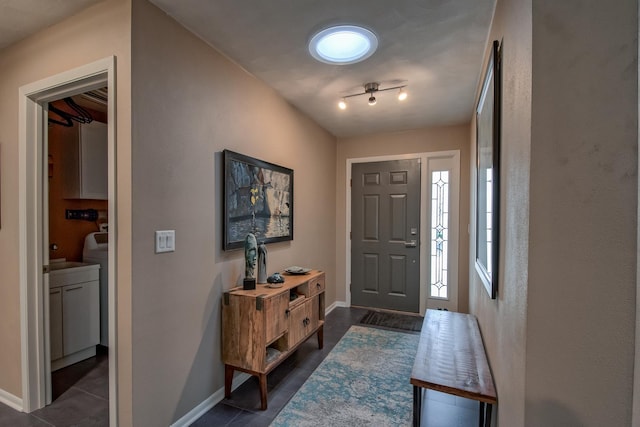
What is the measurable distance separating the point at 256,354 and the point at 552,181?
1833 mm

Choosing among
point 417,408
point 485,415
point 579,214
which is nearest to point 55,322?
point 417,408

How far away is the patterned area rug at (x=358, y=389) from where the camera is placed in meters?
1.79

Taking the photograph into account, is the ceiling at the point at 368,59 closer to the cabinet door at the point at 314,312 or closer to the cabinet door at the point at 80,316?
the cabinet door at the point at 314,312

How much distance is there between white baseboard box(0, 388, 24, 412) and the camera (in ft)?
6.12

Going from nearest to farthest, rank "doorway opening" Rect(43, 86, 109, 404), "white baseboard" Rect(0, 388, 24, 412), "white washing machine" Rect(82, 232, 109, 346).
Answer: "white baseboard" Rect(0, 388, 24, 412), "doorway opening" Rect(43, 86, 109, 404), "white washing machine" Rect(82, 232, 109, 346)

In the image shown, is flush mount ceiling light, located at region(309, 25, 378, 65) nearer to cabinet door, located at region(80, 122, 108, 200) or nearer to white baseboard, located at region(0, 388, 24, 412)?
cabinet door, located at region(80, 122, 108, 200)

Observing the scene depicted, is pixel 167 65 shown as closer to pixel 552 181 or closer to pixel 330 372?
pixel 552 181

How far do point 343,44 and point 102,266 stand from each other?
281cm

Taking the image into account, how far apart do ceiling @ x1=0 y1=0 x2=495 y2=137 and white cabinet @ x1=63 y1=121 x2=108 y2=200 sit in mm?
958

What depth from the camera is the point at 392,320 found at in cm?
353

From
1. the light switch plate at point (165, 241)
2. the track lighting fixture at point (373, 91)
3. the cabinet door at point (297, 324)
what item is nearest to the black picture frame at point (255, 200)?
the light switch plate at point (165, 241)

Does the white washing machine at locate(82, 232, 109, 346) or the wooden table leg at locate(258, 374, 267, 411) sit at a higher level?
the white washing machine at locate(82, 232, 109, 346)

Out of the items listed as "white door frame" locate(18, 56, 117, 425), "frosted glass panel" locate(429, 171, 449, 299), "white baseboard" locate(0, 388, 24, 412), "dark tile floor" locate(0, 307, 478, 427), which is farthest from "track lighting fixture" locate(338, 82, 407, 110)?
"white baseboard" locate(0, 388, 24, 412)

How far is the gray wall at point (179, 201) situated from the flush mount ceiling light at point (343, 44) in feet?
2.15
